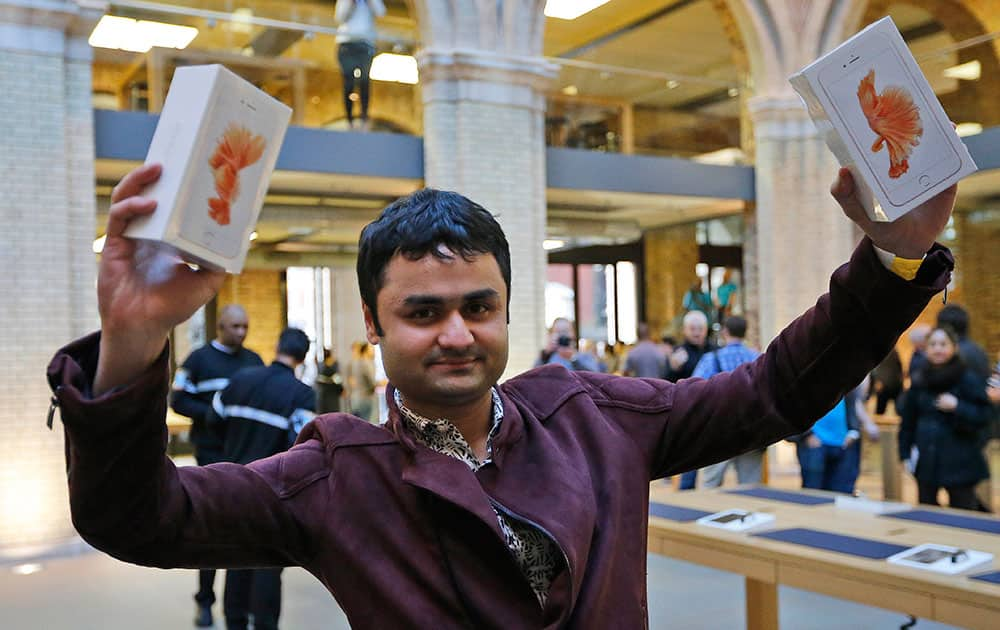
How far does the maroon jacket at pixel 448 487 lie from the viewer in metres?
1.28

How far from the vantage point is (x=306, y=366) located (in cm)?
1495

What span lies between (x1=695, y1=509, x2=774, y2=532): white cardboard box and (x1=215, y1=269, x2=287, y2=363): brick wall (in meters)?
12.3

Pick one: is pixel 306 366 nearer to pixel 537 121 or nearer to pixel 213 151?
pixel 537 121

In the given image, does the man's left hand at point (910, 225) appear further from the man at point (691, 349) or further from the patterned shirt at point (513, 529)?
the man at point (691, 349)

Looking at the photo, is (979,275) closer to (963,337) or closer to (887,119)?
(963,337)

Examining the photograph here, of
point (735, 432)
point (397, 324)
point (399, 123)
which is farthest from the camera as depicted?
point (399, 123)

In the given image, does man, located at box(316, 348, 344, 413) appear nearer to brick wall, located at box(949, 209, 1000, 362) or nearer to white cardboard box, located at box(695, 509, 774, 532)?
brick wall, located at box(949, 209, 1000, 362)

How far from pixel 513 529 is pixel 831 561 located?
2.48 m

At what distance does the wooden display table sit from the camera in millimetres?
3203

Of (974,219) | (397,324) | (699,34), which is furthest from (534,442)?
(699,34)

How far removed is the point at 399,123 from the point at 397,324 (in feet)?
31.9

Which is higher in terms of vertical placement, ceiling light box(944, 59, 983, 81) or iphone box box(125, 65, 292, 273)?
ceiling light box(944, 59, 983, 81)

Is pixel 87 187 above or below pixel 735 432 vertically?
above

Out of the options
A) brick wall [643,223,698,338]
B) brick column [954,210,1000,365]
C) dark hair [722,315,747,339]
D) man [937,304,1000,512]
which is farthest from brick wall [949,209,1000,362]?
dark hair [722,315,747,339]
